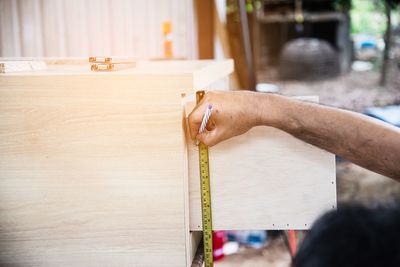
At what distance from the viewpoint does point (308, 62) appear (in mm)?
11242

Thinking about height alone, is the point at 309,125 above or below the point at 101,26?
below

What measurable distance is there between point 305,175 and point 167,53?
3462mm

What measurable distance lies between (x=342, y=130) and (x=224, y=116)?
13.9 inches

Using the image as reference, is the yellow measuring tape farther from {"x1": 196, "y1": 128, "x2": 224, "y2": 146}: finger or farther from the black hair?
the black hair

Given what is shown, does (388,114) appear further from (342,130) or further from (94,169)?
(94,169)

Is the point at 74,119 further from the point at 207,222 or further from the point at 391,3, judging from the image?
the point at 391,3

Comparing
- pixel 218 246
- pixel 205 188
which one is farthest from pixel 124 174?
pixel 218 246

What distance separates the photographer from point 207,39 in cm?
557

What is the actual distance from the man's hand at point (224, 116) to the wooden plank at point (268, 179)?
4 cm

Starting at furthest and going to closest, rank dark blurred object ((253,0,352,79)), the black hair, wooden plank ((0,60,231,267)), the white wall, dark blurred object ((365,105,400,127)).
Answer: dark blurred object ((253,0,352,79))
dark blurred object ((365,105,400,127))
the white wall
wooden plank ((0,60,231,267))
the black hair

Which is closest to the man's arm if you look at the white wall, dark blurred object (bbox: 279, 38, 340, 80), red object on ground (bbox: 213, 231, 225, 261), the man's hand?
the man's hand

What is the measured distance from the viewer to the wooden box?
1.43m

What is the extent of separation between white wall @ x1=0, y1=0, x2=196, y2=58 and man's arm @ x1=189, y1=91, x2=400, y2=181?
393 centimetres

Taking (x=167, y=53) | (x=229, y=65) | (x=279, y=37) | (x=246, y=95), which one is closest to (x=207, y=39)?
(x=167, y=53)
